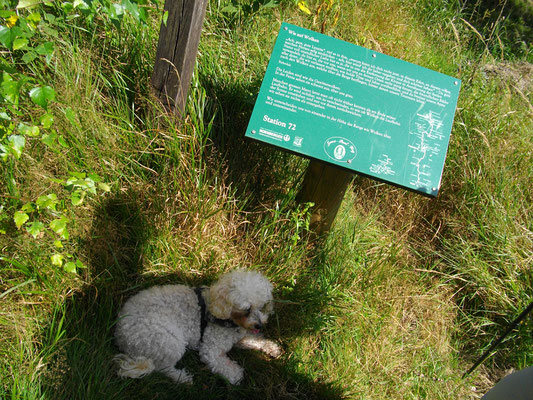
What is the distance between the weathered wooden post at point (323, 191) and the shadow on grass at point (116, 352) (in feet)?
2.16

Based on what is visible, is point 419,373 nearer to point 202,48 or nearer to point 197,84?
point 197,84

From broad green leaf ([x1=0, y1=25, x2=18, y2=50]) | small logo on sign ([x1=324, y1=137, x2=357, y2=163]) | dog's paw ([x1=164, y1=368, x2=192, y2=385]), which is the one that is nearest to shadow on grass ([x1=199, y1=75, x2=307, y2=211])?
small logo on sign ([x1=324, y1=137, x2=357, y2=163])

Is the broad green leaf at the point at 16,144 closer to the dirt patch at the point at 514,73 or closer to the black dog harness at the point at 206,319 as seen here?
the black dog harness at the point at 206,319

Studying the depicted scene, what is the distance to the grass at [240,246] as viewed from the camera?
89.4 inches

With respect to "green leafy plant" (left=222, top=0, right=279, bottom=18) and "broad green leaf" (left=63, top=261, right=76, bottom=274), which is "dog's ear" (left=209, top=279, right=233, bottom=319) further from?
"green leafy plant" (left=222, top=0, right=279, bottom=18)

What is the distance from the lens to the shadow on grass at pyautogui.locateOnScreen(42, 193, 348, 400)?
215 cm

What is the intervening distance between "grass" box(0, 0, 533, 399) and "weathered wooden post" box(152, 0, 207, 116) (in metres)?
0.13

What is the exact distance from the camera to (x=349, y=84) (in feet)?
7.54

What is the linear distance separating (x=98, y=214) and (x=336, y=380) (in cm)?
186

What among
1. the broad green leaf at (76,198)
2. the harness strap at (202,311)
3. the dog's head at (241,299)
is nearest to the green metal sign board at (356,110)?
the dog's head at (241,299)

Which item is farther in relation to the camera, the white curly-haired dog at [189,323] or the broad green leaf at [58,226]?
the white curly-haired dog at [189,323]

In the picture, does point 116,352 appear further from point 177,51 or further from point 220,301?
point 177,51

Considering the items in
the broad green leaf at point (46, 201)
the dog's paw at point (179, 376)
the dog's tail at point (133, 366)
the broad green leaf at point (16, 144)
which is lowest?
the dog's paw at point (179, 376)

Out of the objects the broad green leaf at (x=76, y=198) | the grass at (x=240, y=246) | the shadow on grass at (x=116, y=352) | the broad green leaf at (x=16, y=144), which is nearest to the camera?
the broad green leaf at (x=16, y=144)
